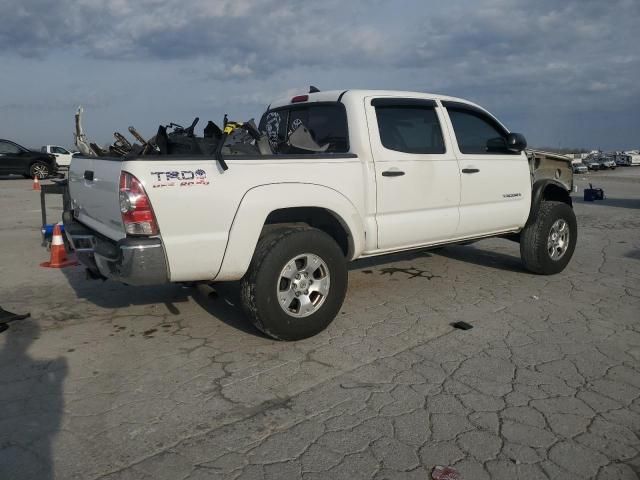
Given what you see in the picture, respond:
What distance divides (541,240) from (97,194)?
4.57 meters

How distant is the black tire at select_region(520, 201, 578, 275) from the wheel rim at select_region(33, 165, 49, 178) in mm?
20539

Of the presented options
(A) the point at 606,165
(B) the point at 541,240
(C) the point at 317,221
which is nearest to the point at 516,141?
(B) the point at 541,240

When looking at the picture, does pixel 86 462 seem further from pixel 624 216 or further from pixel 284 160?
pixel 624 216

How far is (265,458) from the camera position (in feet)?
8.58

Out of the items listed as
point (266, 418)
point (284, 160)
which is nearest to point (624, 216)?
point (284, 160)

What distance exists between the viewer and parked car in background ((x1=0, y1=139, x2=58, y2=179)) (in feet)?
67.2

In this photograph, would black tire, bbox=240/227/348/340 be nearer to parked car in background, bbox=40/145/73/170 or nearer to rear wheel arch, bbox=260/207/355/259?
rear wheel arch, bbox=260/207/355/259

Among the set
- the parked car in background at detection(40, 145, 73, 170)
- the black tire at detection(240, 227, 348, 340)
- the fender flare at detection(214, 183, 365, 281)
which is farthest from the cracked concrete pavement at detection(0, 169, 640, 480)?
the parked car in background at detection(40, 145, 73, 170)

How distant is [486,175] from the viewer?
17.5 ft

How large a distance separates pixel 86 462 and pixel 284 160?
2.30 metres

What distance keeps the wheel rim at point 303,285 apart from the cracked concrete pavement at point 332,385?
294 mm

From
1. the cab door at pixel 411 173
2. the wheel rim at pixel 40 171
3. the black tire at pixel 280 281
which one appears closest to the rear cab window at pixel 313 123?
the cab door at pixel 411 173

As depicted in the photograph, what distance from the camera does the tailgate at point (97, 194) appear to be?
3.52 m

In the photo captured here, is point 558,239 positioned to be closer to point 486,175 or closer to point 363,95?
point 486,175
